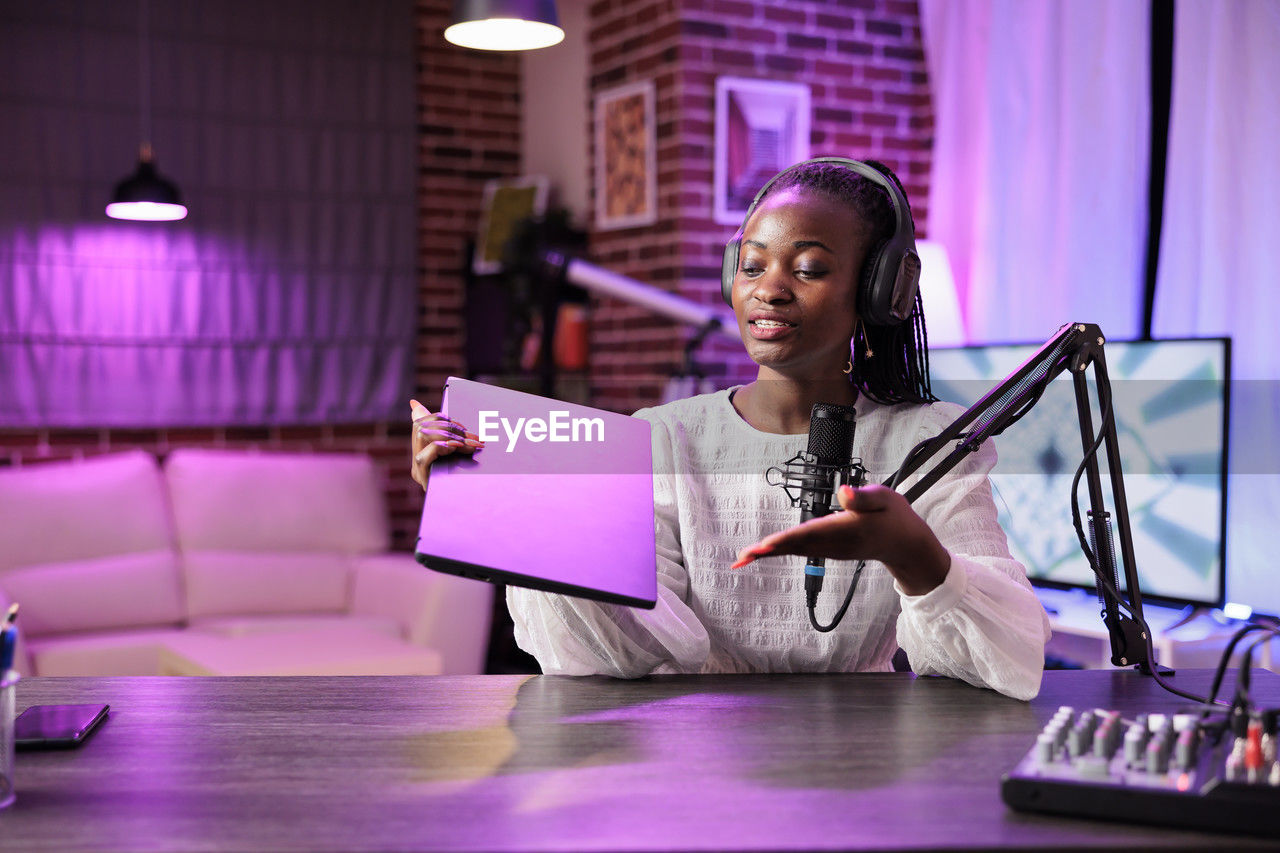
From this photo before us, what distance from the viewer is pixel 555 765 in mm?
1033

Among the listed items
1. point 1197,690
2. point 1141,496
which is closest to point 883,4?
point 1141,496

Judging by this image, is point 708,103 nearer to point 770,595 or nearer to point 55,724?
point 770,595

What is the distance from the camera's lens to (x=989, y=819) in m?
0.91

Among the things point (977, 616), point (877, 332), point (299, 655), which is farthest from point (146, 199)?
point (977, 616)

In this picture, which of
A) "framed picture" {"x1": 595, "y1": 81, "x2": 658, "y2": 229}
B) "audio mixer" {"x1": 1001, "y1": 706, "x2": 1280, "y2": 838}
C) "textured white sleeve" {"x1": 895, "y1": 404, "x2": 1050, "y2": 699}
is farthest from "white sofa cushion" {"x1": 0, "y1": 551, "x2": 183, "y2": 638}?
"audio mixer" {"x1": 1001, "y1": 706, "x2": 1280, "y2": 838}

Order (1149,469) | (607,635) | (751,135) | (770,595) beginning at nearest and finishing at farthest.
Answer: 1. (607,635)
2. (770,595)
3. (1149,469)
4. (751,135)

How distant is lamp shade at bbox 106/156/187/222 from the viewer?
149 inches

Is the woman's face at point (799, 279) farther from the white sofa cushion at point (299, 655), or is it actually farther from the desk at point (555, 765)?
the white sofa cushion at point (299, 655)

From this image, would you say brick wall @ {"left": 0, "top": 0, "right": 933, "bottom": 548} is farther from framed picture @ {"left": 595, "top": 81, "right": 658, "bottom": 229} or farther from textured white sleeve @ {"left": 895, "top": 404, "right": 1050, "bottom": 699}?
textured white sleeve @ {"left": 895, "top": 404, "right": 1050, "bottom": 699}

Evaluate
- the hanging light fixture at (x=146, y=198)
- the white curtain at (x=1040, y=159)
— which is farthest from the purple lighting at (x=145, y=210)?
the white curtain at (x=1040, y=159)

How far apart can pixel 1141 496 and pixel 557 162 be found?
2.75 metres

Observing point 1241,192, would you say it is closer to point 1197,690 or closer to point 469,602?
point 1197,690

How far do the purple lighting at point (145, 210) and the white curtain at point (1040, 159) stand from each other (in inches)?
94.9

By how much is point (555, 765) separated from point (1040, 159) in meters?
3.03
